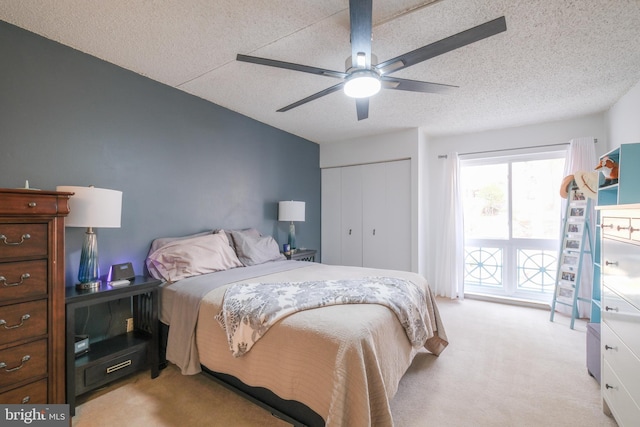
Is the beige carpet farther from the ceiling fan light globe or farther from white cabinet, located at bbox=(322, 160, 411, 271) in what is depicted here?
the ceiling fan light globe

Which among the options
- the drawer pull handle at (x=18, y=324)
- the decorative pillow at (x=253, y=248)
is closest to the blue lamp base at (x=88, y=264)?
the drawer pull handle at (x=18, y=324)

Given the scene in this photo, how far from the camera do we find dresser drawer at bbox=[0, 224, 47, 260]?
4.71ft

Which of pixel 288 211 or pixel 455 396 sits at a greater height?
pixel 288 211

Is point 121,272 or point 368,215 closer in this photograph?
point 121,272

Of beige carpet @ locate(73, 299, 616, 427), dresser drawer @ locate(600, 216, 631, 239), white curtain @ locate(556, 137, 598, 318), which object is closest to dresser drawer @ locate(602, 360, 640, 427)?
beige carpet @ locate(73, 299, 616, 427)

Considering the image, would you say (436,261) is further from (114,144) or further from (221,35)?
(114,144)

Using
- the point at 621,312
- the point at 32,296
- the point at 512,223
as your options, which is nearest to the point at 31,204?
the point at 32,296

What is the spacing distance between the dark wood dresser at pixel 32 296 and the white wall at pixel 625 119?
4556mm

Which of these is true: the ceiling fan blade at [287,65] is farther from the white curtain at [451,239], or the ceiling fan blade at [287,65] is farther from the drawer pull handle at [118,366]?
the white curtain at [451,239]

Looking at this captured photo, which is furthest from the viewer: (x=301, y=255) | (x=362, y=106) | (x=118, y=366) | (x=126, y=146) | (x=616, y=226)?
(x=301, y=255)

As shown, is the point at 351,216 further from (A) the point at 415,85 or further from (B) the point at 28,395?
(B) the point at 28,395

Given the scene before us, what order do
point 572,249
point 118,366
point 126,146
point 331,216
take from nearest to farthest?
point 118,366, point 126,146, point 572,249, point 331,216

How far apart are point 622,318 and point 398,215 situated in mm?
2749

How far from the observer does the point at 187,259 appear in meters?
2.39
